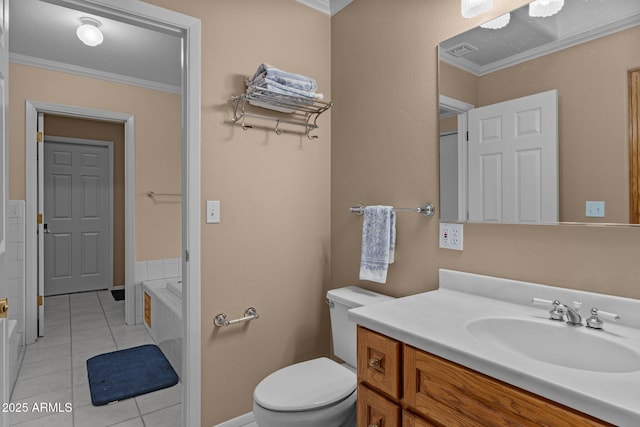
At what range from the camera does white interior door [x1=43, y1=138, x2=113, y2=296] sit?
4590 mm

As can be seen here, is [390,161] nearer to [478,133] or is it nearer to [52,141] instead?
[478,133]

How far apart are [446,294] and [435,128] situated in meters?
0.73

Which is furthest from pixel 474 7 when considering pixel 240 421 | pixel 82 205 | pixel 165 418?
pixel 82 205

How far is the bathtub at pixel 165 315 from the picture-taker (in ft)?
8.07

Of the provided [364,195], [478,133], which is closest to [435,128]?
[478,133]

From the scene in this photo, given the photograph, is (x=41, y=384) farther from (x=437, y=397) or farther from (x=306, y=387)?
(x=437, y=397)

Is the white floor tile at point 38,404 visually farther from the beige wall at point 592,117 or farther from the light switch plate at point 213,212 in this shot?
the beige wall at point 592,117

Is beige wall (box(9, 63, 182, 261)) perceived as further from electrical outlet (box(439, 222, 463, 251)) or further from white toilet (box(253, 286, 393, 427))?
electrical outlet (box(439, 222, 463, 251))

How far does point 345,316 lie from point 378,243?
41 cm

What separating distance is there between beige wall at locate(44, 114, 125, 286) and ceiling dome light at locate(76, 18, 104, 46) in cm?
251

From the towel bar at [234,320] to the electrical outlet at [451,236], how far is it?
3.33ft

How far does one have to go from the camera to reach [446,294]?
4.83ft

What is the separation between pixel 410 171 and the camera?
171 centimetres

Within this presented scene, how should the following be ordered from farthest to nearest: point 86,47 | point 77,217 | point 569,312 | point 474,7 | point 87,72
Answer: point 77,217 → point 87,72 → point 86,47 → point 474,7 → point 569,312
